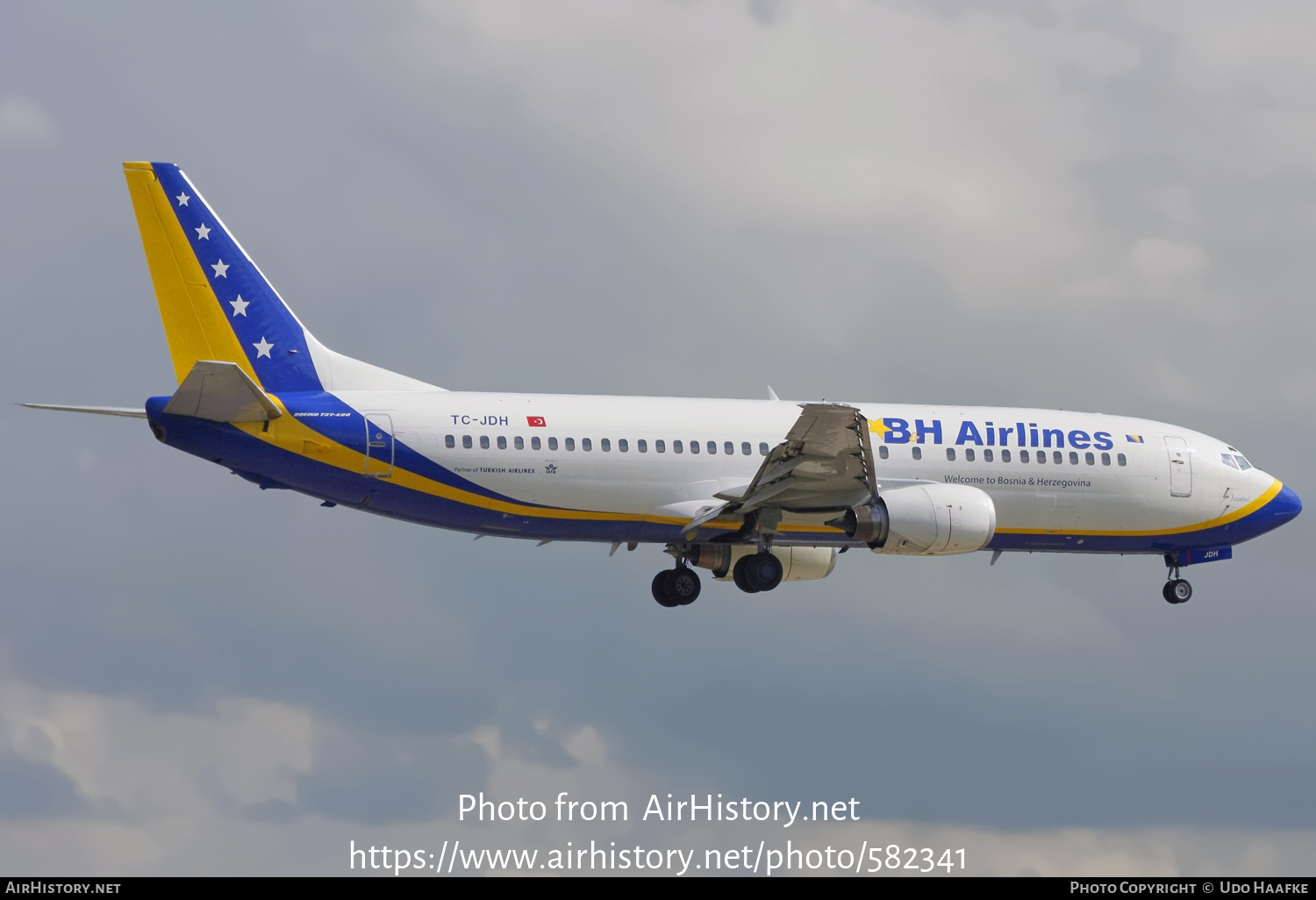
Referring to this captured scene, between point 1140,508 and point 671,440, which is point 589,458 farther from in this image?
point 1140,508

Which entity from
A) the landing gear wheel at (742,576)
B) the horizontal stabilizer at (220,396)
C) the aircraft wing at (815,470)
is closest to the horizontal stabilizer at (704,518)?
the aircraft wing at (815,470)

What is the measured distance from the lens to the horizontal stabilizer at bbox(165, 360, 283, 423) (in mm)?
31703

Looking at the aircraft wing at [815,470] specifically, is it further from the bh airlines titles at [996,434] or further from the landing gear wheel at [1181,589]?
the landing gear wheel at [1181,589]

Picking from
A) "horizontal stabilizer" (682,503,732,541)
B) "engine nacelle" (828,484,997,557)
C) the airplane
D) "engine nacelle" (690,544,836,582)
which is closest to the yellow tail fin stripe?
the airplane

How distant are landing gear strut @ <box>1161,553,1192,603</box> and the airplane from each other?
4068 millimetres

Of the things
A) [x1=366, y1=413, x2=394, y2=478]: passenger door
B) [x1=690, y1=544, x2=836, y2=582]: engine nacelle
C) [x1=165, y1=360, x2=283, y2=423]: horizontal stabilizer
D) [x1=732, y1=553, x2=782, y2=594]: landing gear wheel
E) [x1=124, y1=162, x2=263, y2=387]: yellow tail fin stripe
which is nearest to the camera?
[x1=165, y1=360, x2=283, y2=423]: horizontal stabilizer

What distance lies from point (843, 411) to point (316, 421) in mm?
10769

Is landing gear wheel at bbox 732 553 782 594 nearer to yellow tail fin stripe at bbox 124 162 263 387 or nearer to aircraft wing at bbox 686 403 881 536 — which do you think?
aircraft wing at bbox 686 403 881 536

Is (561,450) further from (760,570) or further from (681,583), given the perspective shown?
(681,583)

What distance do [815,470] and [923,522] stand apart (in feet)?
8.82

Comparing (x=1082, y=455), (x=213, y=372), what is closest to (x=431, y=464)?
(x=213, y=372)

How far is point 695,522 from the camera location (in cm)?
3569

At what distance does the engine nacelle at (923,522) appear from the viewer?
35.2m

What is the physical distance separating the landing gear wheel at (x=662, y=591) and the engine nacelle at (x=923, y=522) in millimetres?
5620
